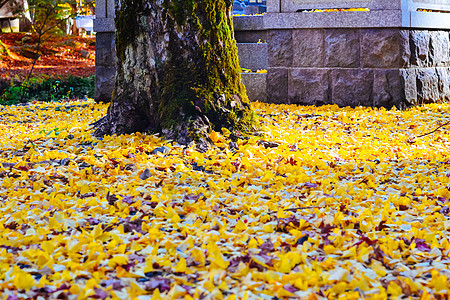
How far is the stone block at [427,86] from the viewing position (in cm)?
786

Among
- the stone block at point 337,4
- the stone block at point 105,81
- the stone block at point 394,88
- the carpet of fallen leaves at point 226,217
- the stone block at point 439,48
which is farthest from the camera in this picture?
the stone block at point 105,81

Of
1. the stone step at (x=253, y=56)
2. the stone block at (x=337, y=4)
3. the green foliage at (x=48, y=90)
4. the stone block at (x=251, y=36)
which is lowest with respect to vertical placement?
the green foliage at (x=48, y=90)

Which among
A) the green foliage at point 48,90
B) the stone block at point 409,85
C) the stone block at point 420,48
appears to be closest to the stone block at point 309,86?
the stone block at point 409,85

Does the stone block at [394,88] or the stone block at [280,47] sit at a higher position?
the stone block at [280,47]

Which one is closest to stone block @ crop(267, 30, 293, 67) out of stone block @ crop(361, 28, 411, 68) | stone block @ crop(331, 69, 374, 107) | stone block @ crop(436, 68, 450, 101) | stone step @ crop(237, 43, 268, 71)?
stone step @ crop(237, 43, 268, 71)

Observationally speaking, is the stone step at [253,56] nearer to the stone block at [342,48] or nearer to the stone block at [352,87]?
the stone block at [342,48]

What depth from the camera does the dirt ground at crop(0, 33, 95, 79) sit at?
45.2ft

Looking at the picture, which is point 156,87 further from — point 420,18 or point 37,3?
point 37,3

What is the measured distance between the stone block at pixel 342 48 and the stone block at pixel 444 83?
1.48m

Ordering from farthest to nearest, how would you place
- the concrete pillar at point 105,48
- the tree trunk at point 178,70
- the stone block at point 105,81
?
1. the stone block at point 105,81
2. the concrete pillar at point 105,48
3. the tree trunk at point 178,70

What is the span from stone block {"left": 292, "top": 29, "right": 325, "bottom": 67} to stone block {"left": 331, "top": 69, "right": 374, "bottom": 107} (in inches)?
Result: 12.8

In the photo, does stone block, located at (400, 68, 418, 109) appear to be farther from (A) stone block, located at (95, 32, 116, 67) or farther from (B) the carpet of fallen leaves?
(A) stone block, located at (95, 32, 116, 67)

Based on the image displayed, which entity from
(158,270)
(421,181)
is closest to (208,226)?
(158,270)

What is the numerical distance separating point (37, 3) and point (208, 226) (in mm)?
10341
